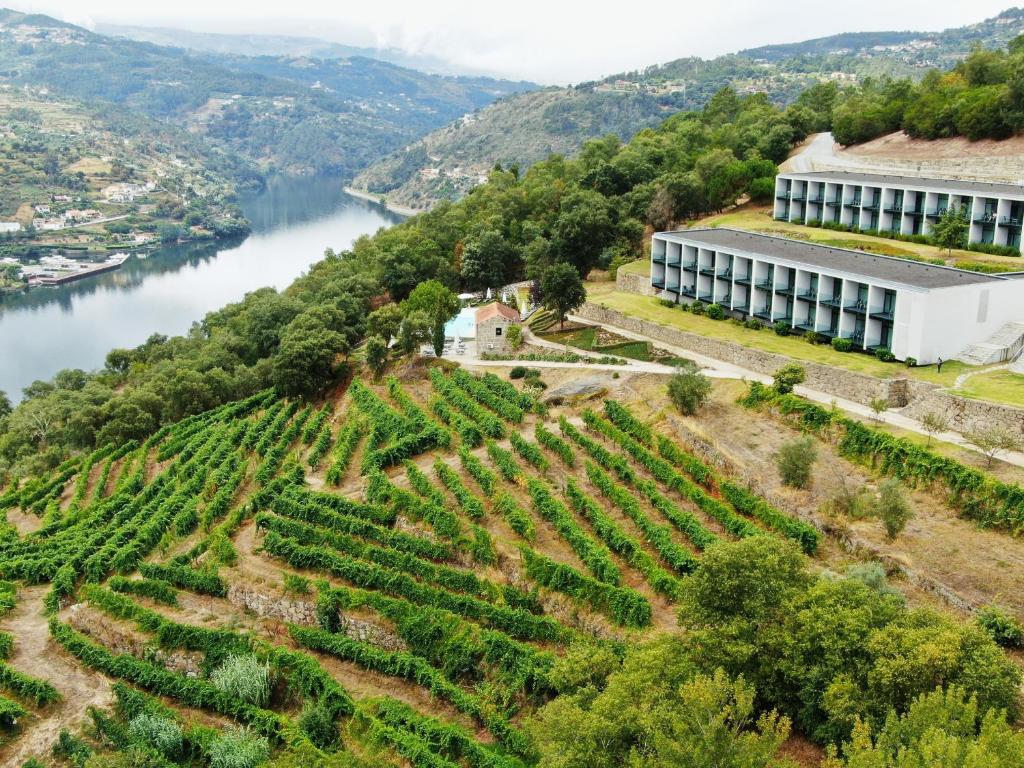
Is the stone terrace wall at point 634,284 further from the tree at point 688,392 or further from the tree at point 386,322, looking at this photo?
the tree at point 688,392

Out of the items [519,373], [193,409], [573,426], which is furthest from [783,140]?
[193,409]

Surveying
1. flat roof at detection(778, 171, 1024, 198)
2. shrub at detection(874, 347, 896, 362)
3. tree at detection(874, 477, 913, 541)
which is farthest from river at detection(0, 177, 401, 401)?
tree at detection(874, 477, 913, 541)

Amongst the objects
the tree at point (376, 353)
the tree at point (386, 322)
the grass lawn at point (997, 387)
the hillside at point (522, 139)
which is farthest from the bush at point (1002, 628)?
the hillside at point (522, 139)

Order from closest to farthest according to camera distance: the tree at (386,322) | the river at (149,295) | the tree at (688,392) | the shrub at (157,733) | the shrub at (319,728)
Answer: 1. the shrub at (319,728)
2. the shrub at (157,733)
3. the tree at (688,392)
4. the tree at (386,322)
5. the river at (149,295)

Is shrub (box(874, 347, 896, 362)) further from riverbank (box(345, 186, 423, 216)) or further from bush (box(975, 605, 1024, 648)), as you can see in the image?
riverbank (box(345, 186, 423, 216))

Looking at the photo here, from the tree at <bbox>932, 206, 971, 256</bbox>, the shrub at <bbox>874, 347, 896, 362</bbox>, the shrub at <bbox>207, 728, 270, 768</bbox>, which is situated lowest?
the shrub at <bbox>207, 728, 270, 768</bbox>
